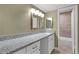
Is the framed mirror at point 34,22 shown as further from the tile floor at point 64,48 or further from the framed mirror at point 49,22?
the tile floor at point 64,48

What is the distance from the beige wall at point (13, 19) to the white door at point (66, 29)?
16.8 inches

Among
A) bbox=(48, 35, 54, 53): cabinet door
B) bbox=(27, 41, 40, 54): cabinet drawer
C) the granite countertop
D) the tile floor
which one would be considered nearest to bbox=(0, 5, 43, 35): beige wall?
the granite countertop

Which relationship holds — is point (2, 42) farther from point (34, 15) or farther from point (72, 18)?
point (72, 18)

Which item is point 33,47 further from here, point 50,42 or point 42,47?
point 50,42

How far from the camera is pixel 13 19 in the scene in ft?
4.75

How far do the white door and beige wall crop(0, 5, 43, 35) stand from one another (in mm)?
427

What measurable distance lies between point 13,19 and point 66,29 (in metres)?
0.69

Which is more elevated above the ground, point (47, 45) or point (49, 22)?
point (49, 22)

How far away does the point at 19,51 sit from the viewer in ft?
4.09

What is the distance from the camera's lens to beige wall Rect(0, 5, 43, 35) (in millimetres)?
1406

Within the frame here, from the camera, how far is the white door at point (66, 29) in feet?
4.45

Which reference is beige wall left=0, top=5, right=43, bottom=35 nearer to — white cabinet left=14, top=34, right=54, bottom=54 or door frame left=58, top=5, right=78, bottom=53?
white cabinet left=14, top=34, right=54, bottom=54

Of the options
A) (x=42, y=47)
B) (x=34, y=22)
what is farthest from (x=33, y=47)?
(x=34, y=22)
